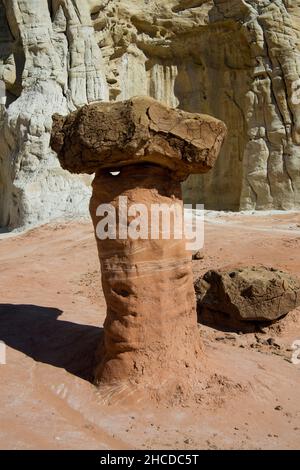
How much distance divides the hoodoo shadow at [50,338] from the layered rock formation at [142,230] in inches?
12.3

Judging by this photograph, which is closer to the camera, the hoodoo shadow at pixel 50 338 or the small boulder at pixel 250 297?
the hoodoo shadow at pixel 50 338

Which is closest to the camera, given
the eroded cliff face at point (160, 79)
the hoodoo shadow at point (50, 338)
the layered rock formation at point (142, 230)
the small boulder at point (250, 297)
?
the layered rock formation at point (142, 230)

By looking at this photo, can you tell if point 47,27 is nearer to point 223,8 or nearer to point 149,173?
point 223,8

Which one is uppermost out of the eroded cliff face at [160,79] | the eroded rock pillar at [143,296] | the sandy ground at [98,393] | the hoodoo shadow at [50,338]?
the eroded cliff face at [160,79]

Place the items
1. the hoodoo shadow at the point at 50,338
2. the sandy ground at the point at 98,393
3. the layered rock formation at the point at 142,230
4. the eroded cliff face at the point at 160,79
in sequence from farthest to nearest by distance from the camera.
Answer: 1. the eroded cliff face at the point at 160,79
2. the hoodoo shadow at the point at 50,338
3. the layered rock formation at the point at 142,230
4. the sandy ground at the point at 98,393

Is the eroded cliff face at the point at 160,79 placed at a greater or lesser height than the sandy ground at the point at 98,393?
greater

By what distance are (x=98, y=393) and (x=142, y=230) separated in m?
1.16

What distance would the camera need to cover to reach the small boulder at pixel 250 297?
→ 17.0 feet

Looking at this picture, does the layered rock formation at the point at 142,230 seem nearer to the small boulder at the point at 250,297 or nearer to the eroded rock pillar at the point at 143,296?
the eroded rock pillar at the point at 143,296

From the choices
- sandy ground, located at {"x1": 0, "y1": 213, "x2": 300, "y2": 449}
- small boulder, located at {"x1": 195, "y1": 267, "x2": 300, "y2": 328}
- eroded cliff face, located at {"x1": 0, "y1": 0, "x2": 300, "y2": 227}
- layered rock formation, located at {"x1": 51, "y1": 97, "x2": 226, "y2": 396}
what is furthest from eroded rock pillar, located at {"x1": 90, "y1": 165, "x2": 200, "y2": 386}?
eroded cliff face, located at {"x1": 0, "y1": 0, "x2": 300, "y2": 227}

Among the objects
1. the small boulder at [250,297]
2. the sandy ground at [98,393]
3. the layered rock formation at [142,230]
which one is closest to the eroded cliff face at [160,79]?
→ the sandy ground at [98,393]

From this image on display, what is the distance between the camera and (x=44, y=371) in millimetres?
3729

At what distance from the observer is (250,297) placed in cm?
520
